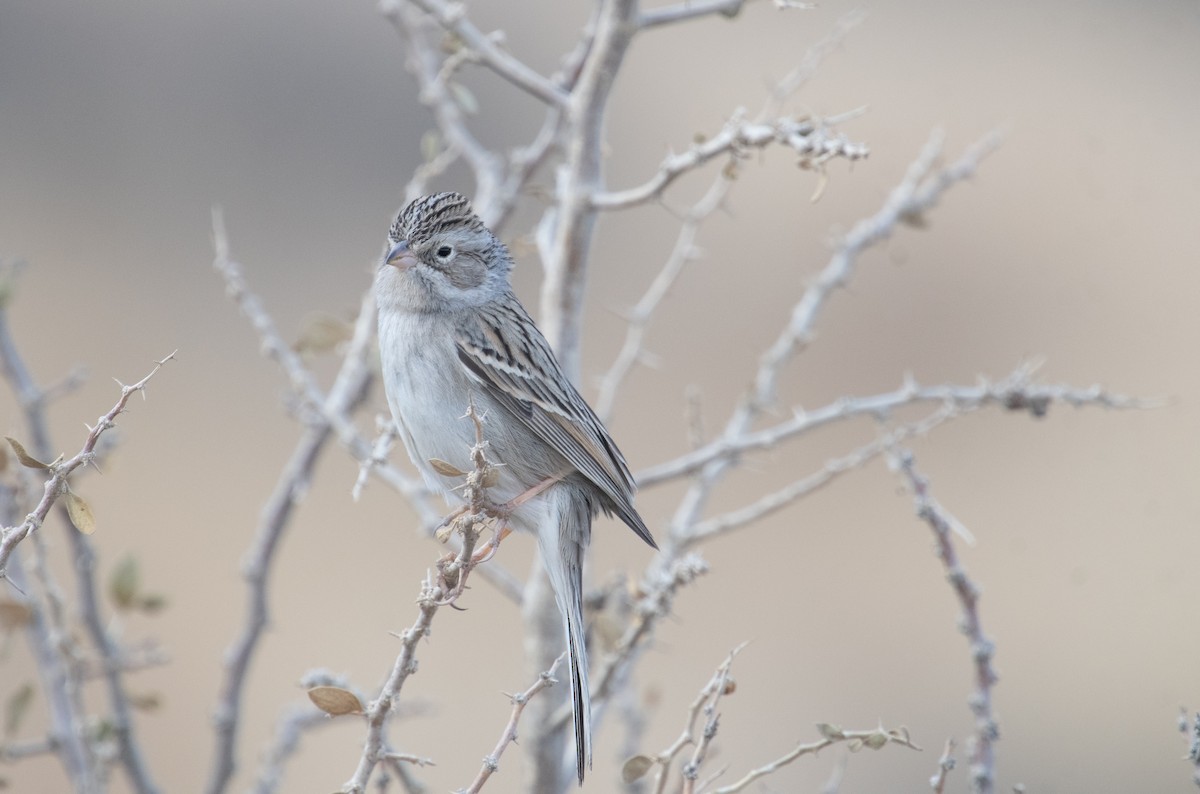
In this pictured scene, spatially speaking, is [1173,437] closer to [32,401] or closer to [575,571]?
[575,571]

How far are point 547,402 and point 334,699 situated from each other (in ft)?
4.93

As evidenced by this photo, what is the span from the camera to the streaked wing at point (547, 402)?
3918 millimetres

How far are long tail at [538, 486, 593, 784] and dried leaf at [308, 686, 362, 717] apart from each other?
0.68 metres

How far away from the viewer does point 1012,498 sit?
32.0ft

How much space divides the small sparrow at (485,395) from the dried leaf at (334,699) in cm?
111

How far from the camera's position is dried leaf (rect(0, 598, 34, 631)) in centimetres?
327

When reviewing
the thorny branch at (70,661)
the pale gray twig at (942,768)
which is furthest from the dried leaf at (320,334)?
the pale gray twig at (942,768)

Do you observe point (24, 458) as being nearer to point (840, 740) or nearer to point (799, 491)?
point (840, 740)

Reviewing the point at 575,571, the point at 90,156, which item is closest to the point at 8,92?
the point at 90,156


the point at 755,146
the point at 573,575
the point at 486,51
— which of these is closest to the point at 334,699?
the point at 573,575

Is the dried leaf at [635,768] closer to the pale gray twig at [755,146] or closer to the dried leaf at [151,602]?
the pale gray twig at [755,146]

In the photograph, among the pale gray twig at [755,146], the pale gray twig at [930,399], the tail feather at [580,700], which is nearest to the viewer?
the pale gray twig at [755,146]

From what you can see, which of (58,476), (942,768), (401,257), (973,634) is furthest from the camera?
(401,257)

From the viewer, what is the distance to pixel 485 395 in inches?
157
